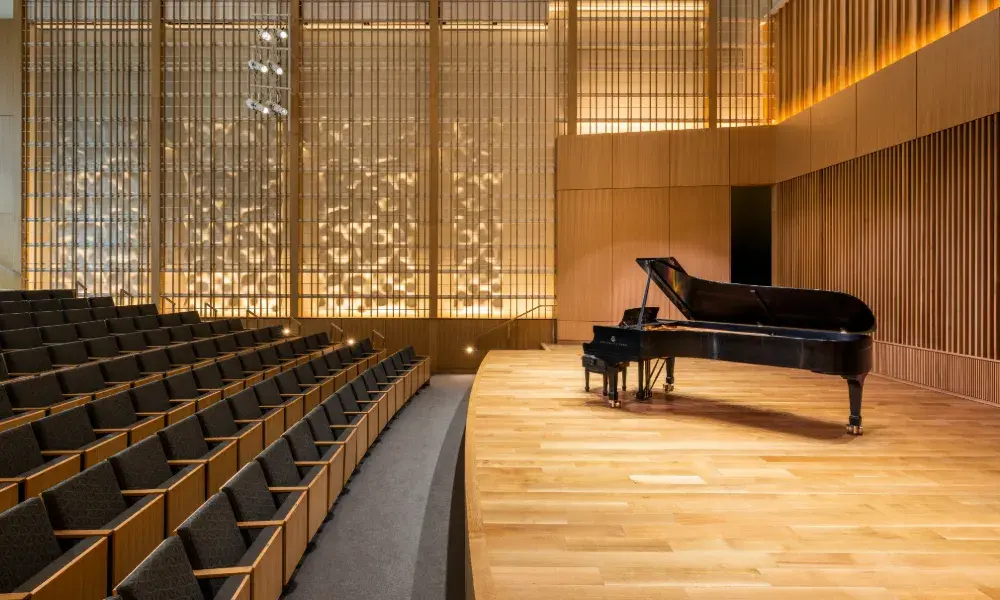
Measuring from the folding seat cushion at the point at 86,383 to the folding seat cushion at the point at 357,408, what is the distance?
4.17 feet

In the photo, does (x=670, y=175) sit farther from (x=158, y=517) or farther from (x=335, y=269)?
(x=158, y=517)

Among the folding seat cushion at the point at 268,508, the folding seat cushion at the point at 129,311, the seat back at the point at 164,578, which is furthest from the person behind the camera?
the folding seat cushion at the point at 129,311

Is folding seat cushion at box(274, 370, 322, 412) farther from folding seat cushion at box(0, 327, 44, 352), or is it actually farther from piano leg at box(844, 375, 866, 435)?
piano leg at box(844, 375, 866, 435)

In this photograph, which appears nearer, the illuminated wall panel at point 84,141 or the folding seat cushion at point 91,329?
the folding seat cushion at point 91,329

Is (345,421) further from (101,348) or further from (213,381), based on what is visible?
(101,348)

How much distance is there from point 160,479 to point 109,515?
1.21ft

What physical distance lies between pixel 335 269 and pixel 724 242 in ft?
16.7

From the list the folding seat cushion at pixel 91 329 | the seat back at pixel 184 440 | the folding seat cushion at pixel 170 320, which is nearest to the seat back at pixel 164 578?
the seat back at pixel 184 440

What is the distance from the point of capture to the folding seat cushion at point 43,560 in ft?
5.59

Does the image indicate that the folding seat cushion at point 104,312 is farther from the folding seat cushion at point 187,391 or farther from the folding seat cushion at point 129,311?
the folding seat cushion at point 187,391

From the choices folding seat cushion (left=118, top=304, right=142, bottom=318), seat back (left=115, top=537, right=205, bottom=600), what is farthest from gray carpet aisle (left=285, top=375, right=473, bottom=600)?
folding seat cushion (left=118, top=304, right=142, bottom=318)

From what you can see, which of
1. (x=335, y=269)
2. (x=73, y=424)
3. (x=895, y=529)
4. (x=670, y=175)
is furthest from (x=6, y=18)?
(x=895, y=529)

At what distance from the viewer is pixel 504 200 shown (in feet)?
27.7

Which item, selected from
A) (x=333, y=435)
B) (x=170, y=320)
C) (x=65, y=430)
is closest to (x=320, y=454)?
(x=333, y=435)
